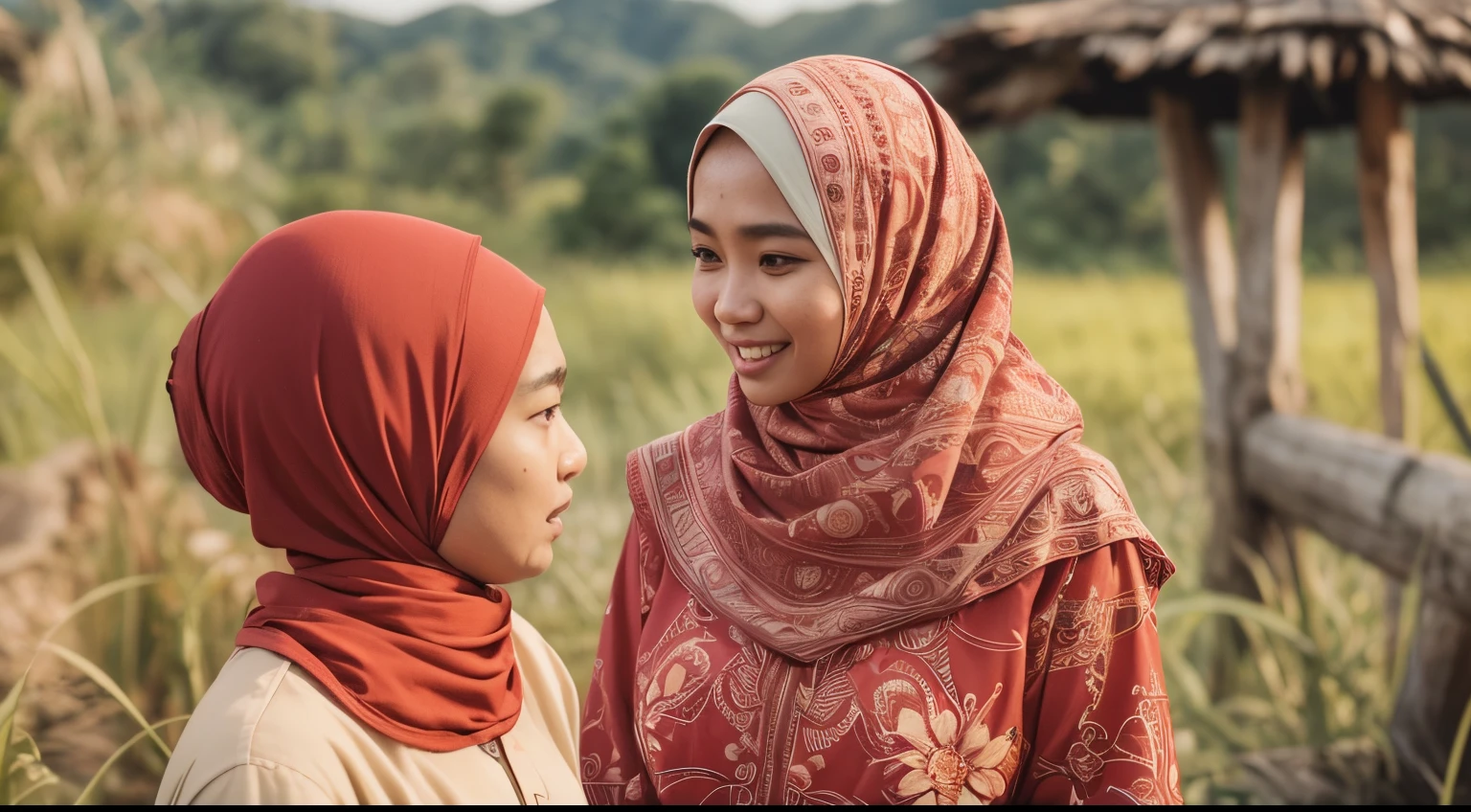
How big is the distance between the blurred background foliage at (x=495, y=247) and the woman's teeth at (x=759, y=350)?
2.96 feet

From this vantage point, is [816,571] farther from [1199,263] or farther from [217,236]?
[217,236]

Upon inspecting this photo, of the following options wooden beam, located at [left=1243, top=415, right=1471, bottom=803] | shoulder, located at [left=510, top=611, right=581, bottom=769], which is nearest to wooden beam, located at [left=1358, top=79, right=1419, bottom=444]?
wooden beam, located at [left=1243, top=415, right=1471, bottom=803]

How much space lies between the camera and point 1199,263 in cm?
394

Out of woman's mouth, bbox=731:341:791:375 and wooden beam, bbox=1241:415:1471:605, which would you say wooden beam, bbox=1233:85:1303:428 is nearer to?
wooden beam, bbox=1241:415:1471:605

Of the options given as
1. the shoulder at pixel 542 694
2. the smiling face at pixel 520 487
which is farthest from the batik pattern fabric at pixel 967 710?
the smiling face at pixel 520 487

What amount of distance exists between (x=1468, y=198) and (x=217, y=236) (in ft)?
42.2

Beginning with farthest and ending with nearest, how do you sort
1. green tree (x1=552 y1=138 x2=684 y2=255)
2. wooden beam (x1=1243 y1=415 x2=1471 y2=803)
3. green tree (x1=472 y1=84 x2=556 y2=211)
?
green tree (x1=472 y1=84 x2=556 y2=211)
green tree (x1=552 y1=138 x2=684 y2=255)
wooden beam (x1=1243 y1=415 x2=1471 y2=803)

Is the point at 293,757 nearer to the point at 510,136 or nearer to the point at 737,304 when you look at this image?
the point at 737,304

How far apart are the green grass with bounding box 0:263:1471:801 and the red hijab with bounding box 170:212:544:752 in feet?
1.72

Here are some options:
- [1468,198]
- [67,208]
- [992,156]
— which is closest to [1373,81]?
[67,208]

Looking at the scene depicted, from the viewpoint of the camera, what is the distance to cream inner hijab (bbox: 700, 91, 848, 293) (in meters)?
1.34

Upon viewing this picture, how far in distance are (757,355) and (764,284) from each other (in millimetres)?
88

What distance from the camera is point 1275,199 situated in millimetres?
3682

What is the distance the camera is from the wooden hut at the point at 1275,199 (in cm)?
273
